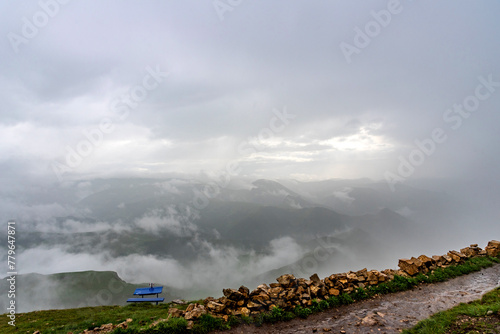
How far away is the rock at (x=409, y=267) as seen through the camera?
50.5ft

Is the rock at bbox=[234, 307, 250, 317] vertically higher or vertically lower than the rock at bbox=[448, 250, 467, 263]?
higher

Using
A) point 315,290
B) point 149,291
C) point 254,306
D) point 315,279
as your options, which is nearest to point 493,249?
point 315,279

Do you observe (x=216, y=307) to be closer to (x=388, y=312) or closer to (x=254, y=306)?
(x=254, y=306)

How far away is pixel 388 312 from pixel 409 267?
6.19 metres

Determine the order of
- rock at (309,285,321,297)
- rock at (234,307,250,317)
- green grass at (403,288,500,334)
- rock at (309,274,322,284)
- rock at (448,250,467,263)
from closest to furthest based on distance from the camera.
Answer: green grass at (403,288,500,334), rock at (234,307,250,317), rock at (309,285,321,297), rock at (309,274,322,284), rock at (448,250,467,263)

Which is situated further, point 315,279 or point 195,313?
point 315,279

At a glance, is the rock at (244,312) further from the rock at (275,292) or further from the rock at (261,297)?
the rock at (275,292)

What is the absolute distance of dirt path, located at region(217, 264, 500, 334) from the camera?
1024 cm

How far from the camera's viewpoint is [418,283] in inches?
570

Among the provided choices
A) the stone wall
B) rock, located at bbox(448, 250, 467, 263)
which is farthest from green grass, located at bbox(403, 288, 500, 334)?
rock, located at bbox(448, 250, 467, 263)

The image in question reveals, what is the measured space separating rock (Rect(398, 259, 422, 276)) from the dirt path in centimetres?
115

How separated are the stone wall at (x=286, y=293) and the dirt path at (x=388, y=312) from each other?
974 mm

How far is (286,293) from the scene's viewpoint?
1275 cm

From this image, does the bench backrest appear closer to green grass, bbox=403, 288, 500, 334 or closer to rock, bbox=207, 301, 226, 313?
rock, bbox=207, 301, 226, 313
